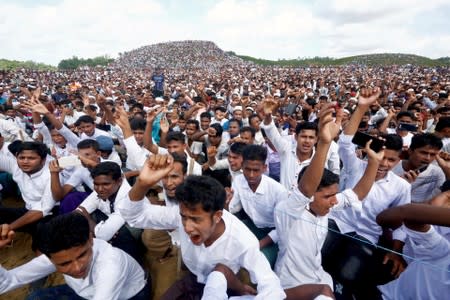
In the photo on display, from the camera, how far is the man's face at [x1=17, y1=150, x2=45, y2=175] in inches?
130

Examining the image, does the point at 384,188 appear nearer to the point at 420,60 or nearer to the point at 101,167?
the point at 101,167

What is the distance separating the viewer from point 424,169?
309cm

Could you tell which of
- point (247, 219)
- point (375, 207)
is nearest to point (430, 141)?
point (375, 207)

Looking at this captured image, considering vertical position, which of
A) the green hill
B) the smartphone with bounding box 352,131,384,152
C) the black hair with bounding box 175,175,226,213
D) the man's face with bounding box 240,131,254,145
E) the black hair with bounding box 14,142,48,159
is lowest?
the man's face with bounding box 240,131,254,145

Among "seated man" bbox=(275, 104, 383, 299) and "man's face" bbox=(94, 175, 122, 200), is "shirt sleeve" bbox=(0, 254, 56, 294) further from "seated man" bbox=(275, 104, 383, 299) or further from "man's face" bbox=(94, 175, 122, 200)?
"seated man" bbox=(275, 104, 383, 299)

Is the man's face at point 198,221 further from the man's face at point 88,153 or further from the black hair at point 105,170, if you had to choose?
Answer: the man's face at point 88,153

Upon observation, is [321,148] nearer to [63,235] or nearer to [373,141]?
[373,141]

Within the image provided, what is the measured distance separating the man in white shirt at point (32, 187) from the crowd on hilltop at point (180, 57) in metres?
44.7

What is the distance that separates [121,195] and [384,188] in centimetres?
258

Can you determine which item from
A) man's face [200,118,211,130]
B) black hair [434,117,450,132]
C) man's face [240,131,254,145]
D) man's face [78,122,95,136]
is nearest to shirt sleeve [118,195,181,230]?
man's face [240,131,254,145]

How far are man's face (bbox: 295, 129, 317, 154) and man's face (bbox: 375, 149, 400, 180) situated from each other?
888 mm

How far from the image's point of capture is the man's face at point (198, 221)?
5.85ft

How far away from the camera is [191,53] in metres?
54.5

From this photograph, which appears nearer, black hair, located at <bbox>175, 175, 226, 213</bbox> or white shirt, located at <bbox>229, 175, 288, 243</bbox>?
black hair, located at <bbox>175, 175, 226, 213</bbox>
